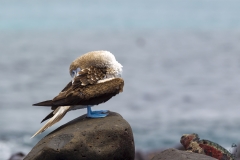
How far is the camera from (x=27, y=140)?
2158cm

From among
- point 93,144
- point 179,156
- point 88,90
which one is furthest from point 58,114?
point 179,156

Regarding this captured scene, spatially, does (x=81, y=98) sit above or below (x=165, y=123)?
above

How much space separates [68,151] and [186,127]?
14979 mm

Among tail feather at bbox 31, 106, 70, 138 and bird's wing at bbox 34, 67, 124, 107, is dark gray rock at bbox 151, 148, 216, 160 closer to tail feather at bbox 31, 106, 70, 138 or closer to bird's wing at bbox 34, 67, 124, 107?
bird's wing at bbox 34, 67, 124, 107

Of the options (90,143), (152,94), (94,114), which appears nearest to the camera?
(90,143)

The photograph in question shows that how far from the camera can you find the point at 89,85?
10.2m

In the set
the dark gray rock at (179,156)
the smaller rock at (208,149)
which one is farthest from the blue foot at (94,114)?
the smaller rock at (208,149)

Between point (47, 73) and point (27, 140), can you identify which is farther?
point (47, 73)

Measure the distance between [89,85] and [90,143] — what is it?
97 centimetres

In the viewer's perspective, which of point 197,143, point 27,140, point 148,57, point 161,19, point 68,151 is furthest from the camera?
point 161,19

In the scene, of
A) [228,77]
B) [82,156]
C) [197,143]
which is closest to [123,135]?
[82,156]

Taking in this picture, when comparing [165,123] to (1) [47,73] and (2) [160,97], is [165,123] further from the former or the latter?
(1) [47,73]

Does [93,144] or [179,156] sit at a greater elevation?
[93,144]

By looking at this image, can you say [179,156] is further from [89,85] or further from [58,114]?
[58,114]
